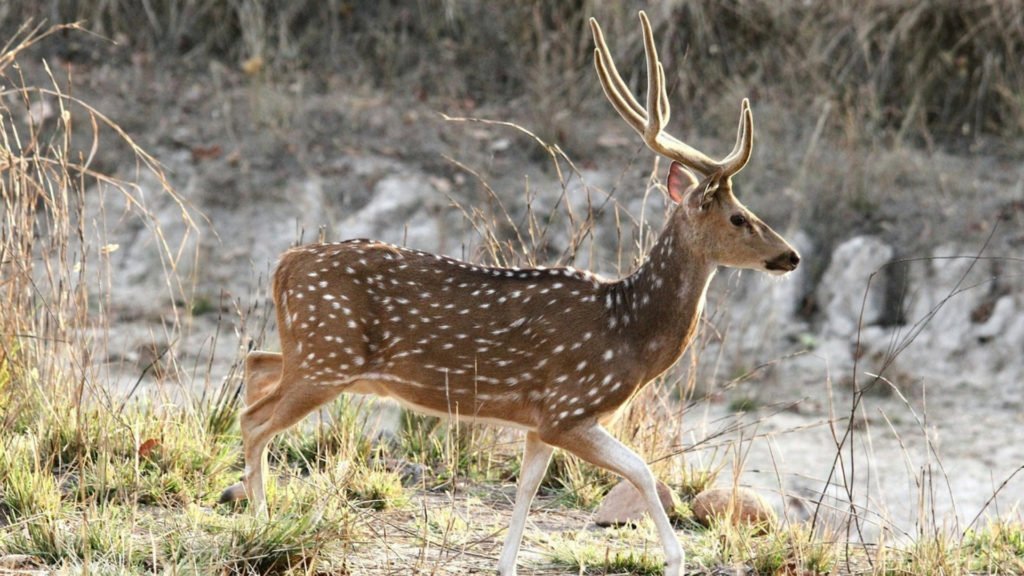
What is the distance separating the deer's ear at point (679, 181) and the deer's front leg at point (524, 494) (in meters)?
1.21

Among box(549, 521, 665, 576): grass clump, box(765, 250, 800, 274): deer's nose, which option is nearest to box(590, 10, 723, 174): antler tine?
box(765, 250, 800, 274): deer's nose

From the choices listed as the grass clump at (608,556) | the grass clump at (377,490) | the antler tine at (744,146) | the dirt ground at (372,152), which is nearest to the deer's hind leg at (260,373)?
the grass clump at (377,490)

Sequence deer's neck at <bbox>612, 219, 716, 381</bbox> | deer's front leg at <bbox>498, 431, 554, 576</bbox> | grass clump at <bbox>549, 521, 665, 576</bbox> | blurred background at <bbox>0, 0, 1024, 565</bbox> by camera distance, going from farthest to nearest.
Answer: blurred background at <bbox>0, 0, 1024, 565</bbox>, grass clump at <bbox>549, 521, 665, 576</bbox>, deer's neck at <bbox>612, 219, 716, 381</bbox>, deer's front leg at <bbox>498, 431, 554, 576</bbox>

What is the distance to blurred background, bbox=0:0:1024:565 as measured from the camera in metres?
12.4

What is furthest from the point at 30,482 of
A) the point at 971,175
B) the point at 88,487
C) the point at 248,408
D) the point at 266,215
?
the point at 971,175

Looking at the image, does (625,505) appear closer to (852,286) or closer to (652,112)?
(652,112)

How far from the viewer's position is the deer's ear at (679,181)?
22.2 feet

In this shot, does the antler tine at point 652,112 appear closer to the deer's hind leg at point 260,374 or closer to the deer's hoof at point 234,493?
the deer's hind leg at point 260,374

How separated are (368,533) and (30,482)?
1438 millimetres

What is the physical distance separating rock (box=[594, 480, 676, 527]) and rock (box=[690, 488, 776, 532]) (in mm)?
147

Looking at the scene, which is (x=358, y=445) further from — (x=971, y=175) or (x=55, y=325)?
(x=971, y=175)

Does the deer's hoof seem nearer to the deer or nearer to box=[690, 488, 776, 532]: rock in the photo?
the deer

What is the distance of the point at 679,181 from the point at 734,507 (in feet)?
5.37

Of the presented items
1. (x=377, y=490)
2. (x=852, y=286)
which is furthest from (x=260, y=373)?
(x=852, y=286)
